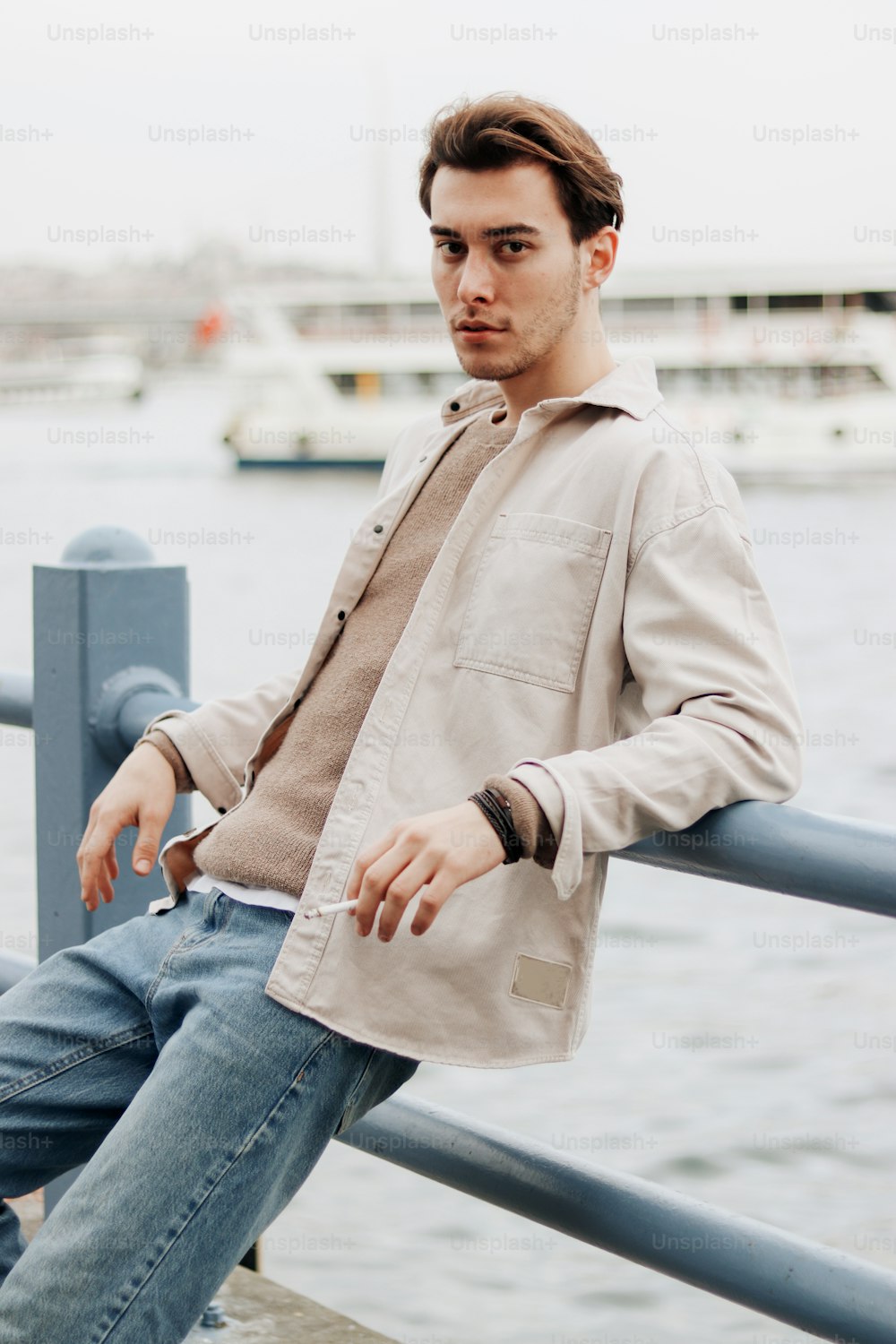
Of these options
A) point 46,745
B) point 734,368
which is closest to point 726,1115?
point 46,745

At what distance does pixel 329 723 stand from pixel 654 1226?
1.78 feet

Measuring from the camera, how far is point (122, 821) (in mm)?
1724

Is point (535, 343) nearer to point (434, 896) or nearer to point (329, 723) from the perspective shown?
point (329, 723)

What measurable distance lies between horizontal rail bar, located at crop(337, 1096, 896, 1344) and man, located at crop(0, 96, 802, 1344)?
131mm

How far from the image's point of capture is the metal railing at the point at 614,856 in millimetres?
1293

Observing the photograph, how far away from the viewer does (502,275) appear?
5.41 feet

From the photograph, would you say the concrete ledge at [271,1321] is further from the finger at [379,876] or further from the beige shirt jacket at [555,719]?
the finger at [379,876]

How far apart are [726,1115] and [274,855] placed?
22.2 feet

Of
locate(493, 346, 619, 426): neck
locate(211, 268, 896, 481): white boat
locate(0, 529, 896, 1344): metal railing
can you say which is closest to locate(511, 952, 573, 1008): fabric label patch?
locate(0, 529, 896, 1344): metal railing

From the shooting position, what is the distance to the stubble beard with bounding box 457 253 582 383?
1.65m

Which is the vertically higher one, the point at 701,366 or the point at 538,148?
the point at 538,148

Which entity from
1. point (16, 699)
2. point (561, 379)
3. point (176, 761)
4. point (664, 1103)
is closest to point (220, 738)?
point (176, 761)

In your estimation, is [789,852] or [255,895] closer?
[789,852]

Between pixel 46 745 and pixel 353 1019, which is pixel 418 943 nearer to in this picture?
pixel 353 1019
